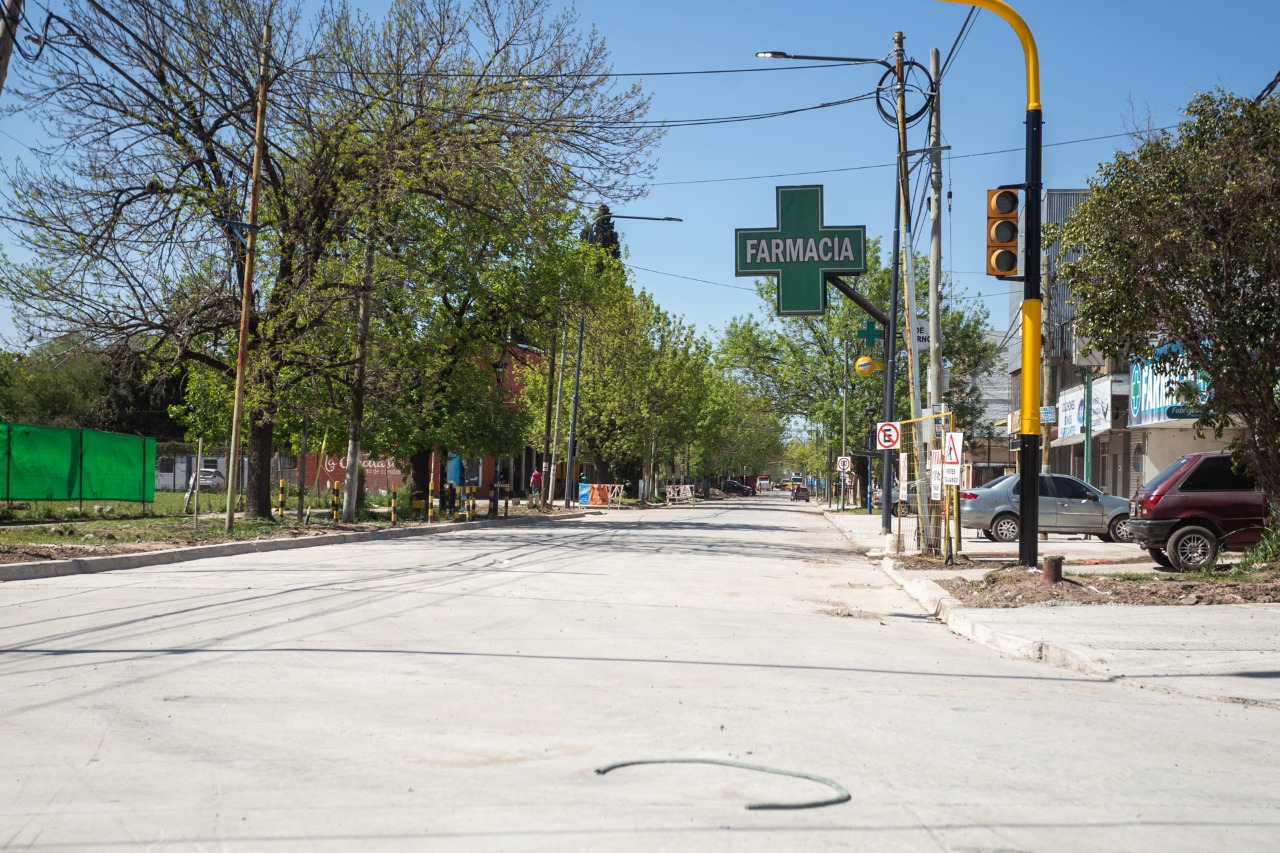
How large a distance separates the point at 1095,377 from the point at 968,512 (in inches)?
554

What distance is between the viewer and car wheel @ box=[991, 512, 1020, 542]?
27703mm

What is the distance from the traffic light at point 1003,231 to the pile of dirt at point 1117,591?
395cm

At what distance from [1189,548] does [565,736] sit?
14.5 metres

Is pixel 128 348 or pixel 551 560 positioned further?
pixel 128 348

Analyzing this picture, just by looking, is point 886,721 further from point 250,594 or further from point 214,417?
point 214,417

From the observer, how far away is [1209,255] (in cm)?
1427

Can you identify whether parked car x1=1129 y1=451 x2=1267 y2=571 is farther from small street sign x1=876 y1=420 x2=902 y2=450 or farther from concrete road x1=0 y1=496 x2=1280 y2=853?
concrete road x1=0 y1=496 x2=1280 y2=853

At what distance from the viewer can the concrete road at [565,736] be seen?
15.3 feet

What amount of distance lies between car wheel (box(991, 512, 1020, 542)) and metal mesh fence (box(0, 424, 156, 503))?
21065mm

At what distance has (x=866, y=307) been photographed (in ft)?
72.9

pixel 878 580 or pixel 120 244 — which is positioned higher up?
pixel 120 244

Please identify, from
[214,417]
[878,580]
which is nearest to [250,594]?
[878,580]

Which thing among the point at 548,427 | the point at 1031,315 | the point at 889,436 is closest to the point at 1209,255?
the point at 1031,315

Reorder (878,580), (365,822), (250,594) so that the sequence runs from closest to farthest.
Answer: (365,822), (250,594), (878,580)
